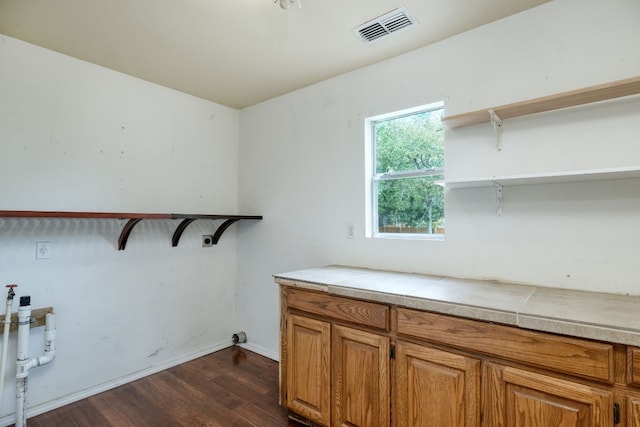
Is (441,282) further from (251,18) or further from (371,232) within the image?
(251,18)

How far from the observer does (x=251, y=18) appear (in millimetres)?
1932

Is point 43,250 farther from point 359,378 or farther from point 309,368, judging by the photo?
point 359,378

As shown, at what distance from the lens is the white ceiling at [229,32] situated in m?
1.81

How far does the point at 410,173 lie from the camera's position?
7.66ft

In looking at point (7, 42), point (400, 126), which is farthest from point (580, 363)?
point (7, 42)

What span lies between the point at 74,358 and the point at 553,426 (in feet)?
9.42

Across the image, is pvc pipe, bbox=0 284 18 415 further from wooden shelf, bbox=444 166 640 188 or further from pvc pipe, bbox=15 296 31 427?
wooden shelf, bbox=444 166 640 188

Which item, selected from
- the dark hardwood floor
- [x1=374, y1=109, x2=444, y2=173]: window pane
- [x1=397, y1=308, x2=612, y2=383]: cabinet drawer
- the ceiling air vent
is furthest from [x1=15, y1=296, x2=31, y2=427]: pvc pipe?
the ceiling air vent

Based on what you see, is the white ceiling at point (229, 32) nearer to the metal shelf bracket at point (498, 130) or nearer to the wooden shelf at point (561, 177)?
the metal shelf bracket at point (498, 130)

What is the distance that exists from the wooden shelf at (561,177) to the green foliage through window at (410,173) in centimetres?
34

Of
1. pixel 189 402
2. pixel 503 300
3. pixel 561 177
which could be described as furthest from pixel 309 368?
pixel 561 177

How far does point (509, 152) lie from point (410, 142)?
68cm

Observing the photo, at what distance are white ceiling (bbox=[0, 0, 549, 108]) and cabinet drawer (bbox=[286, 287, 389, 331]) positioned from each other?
1.61 metres

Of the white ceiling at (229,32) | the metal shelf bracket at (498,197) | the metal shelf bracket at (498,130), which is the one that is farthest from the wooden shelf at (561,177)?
the white ceiling at (229,32)
